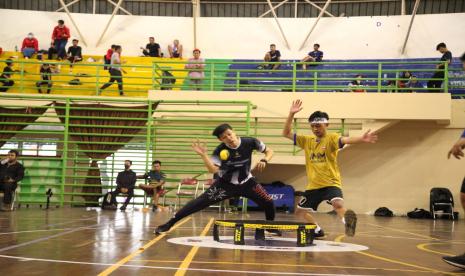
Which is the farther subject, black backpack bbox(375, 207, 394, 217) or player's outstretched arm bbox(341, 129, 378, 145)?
black backpack bbox(375, 207, 394, 217)

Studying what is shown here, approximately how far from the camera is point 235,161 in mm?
7727

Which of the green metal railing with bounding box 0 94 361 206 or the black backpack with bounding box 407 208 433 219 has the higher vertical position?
the green metal railing with bounding box 0 94 361 206

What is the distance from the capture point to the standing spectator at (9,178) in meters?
15.3

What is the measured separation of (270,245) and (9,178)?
35.1ft

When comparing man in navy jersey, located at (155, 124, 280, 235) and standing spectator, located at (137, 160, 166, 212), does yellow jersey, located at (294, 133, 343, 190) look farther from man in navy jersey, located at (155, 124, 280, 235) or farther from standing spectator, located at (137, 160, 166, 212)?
standing spectator, located at (137, 160, 166, 212)

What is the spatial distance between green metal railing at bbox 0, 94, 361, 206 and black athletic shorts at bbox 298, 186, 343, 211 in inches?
378

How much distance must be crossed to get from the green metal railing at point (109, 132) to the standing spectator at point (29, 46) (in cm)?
590

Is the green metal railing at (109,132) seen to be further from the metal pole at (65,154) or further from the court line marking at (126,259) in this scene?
the court line marking at (126,259)

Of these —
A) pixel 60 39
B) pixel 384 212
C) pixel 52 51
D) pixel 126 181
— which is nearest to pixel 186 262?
pixel 126 181

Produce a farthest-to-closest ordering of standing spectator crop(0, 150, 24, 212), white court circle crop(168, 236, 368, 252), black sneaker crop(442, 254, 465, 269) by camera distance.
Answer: standing spectator crop(0, 150, 24, 212)
white court circle crop(168, 236, 368, 252)
black sneaker crop(442, 254, 465, 269)

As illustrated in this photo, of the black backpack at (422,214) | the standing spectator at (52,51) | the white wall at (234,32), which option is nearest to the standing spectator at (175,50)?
the white wall at (234,32)

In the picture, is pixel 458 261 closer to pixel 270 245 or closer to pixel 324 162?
pixel 270 245

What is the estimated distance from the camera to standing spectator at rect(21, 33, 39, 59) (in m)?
24.0

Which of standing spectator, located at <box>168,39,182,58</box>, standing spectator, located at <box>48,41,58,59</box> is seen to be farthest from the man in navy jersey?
standing spectator, located at <box>168,39,182,58</box>
